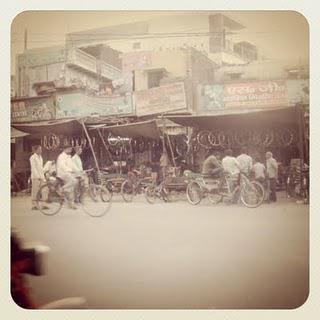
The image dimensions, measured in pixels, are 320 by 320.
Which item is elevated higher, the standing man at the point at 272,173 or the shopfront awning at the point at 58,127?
the shopfront awning at the point at 58,127

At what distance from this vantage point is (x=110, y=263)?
231cm

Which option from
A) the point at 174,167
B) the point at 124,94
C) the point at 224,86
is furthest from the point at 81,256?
the point at 224,86

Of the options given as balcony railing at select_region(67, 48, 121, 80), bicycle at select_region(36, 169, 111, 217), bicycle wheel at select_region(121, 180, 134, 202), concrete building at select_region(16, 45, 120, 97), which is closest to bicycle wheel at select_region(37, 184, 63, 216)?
bicycle at select_region(36, 169, 111, 217)

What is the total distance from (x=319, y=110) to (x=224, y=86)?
40 cm

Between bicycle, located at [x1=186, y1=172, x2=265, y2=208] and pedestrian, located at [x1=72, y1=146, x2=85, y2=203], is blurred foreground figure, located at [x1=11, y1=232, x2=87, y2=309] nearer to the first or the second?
pedestrian, located at [x1=72, y1=146, x2=85, y2=203]

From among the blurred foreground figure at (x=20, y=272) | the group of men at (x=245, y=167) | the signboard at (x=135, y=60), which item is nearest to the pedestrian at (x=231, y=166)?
the group of men at (x=245, y=167)

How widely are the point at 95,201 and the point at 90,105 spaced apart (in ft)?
1.31

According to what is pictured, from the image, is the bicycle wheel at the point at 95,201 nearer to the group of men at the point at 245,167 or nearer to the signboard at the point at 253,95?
the group of men at the point at 245,167

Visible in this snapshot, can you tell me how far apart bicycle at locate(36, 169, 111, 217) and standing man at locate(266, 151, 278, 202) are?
0.66m

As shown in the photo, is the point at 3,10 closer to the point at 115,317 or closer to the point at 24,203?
the point at 24,203

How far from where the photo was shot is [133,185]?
7.55 ft

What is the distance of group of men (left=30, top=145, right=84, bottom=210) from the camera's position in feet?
7.59

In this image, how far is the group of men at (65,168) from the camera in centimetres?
231

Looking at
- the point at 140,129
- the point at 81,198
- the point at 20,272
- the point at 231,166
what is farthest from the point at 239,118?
the point at 20,272
